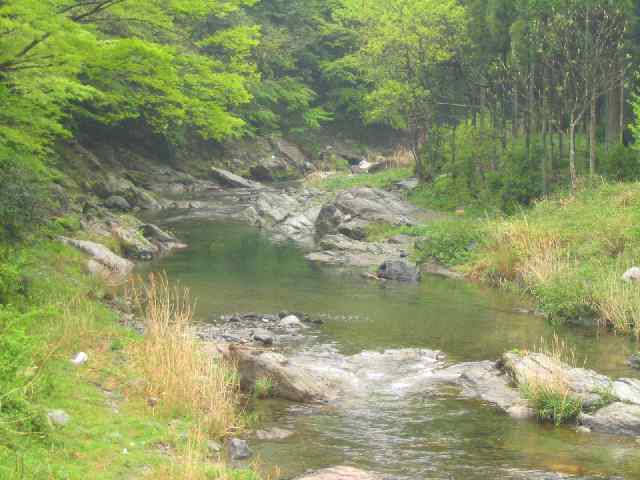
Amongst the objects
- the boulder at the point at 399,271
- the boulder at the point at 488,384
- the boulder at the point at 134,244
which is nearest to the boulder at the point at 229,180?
the boulder at the point at 134,244

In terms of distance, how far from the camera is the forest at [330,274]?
9.79 m

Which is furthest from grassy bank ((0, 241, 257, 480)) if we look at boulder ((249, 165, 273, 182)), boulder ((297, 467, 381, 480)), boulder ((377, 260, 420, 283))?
boulder ((249, 165, 273, 182))

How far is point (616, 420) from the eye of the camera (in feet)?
35.9

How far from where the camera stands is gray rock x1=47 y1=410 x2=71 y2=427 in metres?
8.63

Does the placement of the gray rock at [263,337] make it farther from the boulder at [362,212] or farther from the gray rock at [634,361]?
the boulder at [362,212]

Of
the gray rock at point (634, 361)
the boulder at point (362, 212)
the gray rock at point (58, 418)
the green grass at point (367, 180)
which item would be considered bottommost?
the green grass at point (367, 180)

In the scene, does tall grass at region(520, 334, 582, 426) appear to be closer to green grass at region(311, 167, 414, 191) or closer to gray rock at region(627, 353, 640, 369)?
gray rock at region(627, 353, 640, 369)

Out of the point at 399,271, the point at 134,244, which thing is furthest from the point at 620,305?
the point at 134,244

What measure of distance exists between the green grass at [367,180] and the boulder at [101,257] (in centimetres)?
2162

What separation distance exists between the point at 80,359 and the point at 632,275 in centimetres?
1134

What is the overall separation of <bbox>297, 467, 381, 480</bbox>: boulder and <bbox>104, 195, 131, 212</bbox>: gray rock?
2605 centimetres

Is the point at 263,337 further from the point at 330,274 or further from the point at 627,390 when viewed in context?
the point at 330,274

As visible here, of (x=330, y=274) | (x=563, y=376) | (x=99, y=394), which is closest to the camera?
(x=99, y=394)

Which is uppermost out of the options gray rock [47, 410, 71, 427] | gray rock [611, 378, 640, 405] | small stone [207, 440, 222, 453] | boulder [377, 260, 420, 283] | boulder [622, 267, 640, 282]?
gray rock [47, 410, 71, 427]
